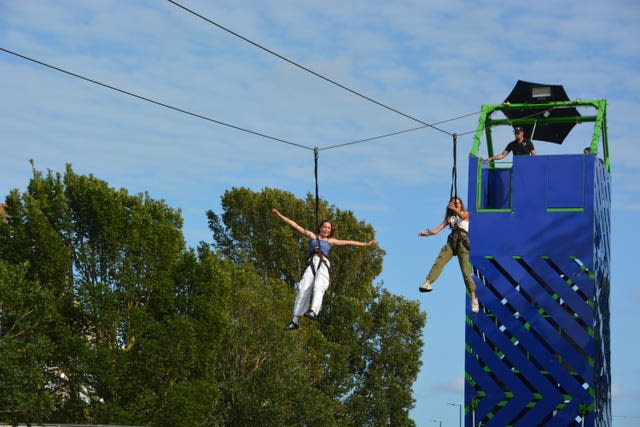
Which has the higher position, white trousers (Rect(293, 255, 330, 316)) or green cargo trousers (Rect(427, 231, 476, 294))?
green cargo trousers (Rect(427, 231, 476, 294))

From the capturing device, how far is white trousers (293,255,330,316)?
21609 millimetres

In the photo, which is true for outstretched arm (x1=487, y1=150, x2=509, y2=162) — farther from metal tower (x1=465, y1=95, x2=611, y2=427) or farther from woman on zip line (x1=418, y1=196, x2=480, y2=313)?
woman on zip line (x1=418, y1=196, x2=480, y2=313)

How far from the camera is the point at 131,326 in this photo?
41.9 meters

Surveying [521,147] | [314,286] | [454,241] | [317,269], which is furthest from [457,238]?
[521,147]

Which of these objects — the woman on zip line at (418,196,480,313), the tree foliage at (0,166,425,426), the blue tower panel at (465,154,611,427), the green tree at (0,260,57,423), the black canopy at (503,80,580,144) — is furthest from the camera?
the tree foliage at (0,166,425,426)

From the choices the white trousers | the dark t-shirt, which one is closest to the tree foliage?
the dark t-shirt

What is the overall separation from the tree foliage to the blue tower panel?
48.9 feet

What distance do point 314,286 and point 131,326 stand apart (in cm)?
2141

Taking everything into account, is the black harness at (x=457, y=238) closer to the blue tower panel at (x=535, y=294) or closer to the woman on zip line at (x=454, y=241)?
the woman on zip line at (x=454, y=241)

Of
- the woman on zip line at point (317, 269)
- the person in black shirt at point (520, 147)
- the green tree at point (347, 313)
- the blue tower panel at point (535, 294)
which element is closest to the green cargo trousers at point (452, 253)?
the woman on zip line at point (317, 269)

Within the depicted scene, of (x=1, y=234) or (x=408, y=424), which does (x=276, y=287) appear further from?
(x=1, y=234)

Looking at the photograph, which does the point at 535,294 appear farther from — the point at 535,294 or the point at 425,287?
the point at 425,287

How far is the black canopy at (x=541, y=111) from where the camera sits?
30.4 metres

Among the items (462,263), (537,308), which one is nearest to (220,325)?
(537,308)
